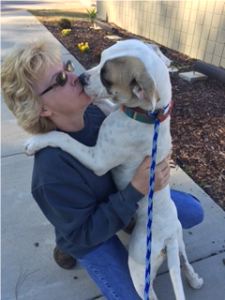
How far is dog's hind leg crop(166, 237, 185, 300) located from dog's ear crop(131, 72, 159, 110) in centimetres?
105

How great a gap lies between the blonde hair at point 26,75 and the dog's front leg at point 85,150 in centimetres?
13

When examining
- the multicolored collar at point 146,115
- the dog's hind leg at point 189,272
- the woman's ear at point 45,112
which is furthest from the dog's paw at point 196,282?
the woman's ear at point 45,112

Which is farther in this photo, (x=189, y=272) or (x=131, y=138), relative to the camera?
(x=189, y=272)

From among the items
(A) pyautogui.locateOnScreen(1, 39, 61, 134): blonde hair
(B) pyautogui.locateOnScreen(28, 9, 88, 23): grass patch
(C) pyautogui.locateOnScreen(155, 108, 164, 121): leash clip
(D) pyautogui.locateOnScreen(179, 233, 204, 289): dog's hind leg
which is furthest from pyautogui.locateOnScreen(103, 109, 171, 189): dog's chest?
(B) pyautogui.locateOnScreen(28, 9, 88, 23): grass patch

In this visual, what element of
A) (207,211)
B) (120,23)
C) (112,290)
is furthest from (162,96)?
(120,23)

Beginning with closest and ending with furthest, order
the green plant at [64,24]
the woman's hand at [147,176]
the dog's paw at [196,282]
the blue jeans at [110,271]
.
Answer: the woman's hand at [147,176], the blue jeans at [110,271], the dog's paw at [196,282], the green plant at [64,24]

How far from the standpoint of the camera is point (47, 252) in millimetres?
3045

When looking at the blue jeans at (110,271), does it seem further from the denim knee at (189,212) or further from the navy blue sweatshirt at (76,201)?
the denim knee at (189,212)

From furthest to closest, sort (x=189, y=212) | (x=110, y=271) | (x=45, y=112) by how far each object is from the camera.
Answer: (x=189, y=212), (x=110, y=271), (x=45, y=112)

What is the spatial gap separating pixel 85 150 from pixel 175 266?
1.01 m

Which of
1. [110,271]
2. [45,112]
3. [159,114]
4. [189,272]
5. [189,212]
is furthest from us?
[189,212]

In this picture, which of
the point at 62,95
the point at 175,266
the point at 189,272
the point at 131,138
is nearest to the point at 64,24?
the point at 62,95

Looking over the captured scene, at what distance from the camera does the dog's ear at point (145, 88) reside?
1945mm

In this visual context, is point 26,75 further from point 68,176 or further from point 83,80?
point 68,176
